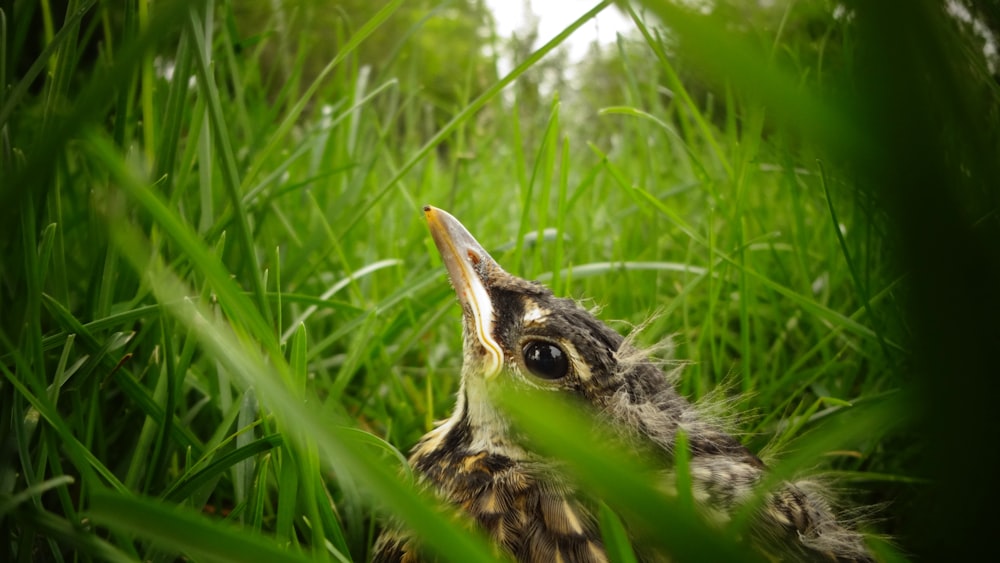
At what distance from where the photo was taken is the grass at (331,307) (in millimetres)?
413

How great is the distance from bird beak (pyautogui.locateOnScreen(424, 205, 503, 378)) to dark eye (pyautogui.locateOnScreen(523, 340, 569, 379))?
10 cm

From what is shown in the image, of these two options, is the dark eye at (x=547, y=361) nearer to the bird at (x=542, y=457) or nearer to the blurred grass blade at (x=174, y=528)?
the bird at (x=542, y=457)

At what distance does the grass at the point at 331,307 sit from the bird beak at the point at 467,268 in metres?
0.18

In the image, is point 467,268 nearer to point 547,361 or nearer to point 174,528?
point 547,361

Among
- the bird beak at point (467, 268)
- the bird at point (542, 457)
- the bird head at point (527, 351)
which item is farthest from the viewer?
the bird beak at point (467, 268)

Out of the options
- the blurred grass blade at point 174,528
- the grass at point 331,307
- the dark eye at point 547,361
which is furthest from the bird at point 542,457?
the blurred grass blade at point 174,528

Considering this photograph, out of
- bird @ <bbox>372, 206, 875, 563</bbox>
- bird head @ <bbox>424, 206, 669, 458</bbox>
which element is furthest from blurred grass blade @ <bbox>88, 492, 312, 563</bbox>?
bird head @ <bbox>424, 206, 669, 458</bbox>

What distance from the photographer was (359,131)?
2471 millimetres

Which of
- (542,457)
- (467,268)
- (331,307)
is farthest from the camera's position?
(331,307)

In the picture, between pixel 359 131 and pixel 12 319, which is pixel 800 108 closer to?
pixel 12 319

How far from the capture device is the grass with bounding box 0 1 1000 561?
41cm

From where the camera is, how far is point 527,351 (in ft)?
3.74

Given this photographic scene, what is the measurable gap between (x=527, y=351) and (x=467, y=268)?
24 centimetres

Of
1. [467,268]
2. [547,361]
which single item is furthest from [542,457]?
[467,268]
